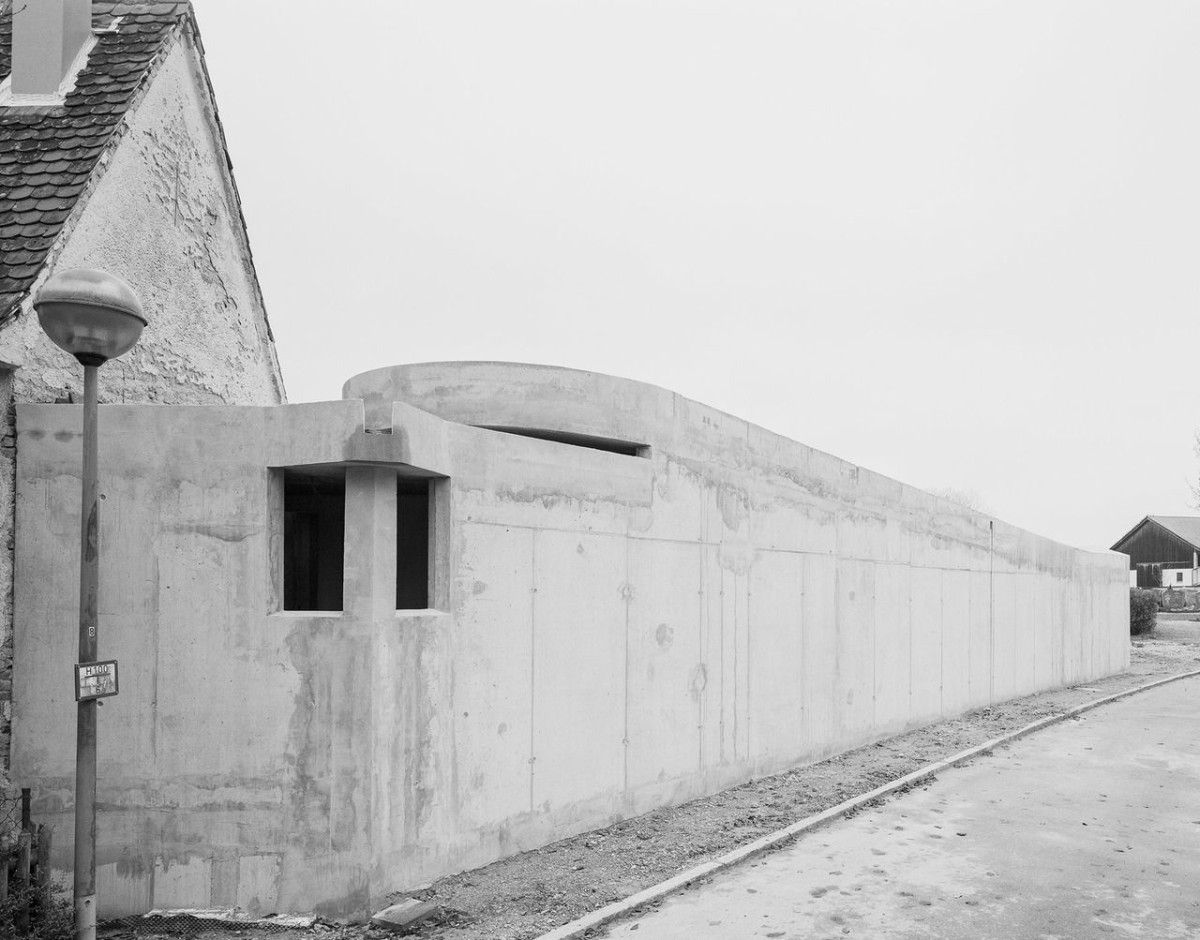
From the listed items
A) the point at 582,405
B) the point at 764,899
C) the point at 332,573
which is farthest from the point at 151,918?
the point at 582,405

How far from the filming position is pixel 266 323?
39.5 ft

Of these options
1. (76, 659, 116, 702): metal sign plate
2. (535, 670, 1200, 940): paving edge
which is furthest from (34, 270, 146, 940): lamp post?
(535, 670, 1200, 940): paving edge

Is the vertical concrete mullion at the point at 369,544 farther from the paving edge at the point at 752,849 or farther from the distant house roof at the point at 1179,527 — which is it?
the distant house roof at the point at 1179,527

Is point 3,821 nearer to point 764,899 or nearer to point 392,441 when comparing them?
point 392,441

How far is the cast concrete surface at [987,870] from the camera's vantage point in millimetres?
6750

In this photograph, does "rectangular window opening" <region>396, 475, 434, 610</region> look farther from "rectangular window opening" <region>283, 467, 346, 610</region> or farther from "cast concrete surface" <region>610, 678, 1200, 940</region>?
"cast concrete surface" <region>610, 678, 1200, 940</region>

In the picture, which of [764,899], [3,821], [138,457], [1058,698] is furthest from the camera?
[1058,698]

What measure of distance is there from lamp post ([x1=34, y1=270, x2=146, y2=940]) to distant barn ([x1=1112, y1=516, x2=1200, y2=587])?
75813 millimetres

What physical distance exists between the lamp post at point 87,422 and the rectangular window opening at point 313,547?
234 cm

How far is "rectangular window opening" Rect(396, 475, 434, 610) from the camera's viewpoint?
8.20 metres

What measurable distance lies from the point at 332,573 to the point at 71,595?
195 centimetres

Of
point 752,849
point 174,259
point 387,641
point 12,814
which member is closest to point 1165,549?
point 752,849

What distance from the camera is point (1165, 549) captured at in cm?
7225

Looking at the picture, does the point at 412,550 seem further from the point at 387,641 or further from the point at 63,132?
the point at 63,132
